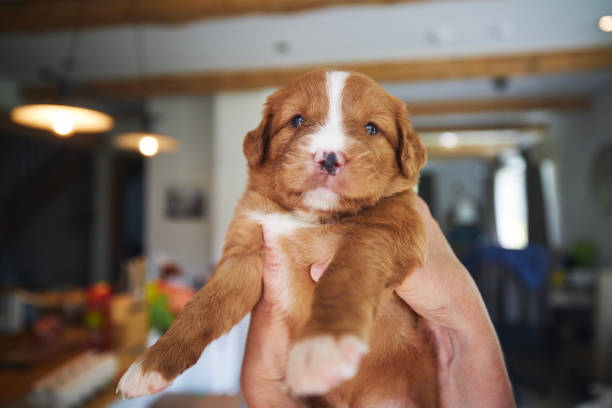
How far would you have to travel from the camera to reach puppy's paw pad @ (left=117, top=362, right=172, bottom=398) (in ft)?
1.49

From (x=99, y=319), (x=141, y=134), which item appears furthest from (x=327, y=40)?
(x=99, y=319)

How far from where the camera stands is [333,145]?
44 centimetres

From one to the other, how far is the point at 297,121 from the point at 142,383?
350 millimetres

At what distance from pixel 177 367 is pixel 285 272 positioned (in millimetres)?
164

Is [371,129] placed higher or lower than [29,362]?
higher

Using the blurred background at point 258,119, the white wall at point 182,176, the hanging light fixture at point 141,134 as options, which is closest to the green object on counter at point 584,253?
the blurred background at point 258,119

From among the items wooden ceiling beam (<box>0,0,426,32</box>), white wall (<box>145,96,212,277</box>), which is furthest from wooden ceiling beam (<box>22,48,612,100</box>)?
wooden ceiling beam (<box>0,0,426,32</box>)

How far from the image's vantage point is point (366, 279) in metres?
0.43

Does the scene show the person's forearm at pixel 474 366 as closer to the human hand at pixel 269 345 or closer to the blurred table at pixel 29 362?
the human hand at pixel 269 345

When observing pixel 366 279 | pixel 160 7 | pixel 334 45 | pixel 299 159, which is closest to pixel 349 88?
pixel 299 159

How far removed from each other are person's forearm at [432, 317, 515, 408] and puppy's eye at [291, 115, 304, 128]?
32 centimetres

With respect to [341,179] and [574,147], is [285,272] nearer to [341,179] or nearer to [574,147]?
[341,179]

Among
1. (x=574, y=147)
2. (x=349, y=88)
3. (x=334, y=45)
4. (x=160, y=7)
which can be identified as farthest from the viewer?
(x=334, y=45)

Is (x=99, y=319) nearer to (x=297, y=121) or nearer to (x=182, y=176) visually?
(x=182, y=176)
